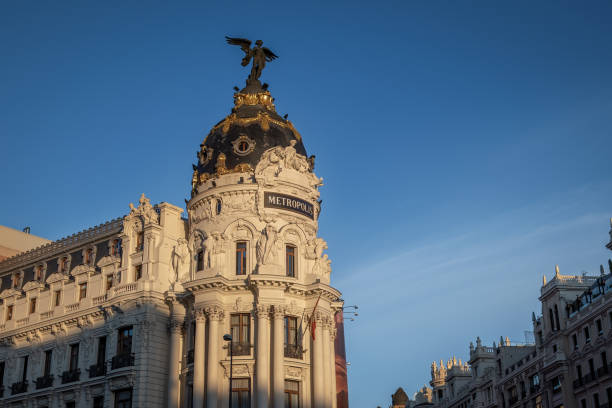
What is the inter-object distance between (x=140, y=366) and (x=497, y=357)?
48.4 meters

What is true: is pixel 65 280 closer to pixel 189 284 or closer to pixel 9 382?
pixel 9 382

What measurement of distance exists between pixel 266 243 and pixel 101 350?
635 inches

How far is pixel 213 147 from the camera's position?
64375 millimetres

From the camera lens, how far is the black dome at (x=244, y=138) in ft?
204

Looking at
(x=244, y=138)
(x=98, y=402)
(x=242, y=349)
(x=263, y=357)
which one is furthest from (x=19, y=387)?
(x=244, y=138)

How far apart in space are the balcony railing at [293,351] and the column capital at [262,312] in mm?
2765

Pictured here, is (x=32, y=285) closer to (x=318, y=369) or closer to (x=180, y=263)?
(x=180, y=263)

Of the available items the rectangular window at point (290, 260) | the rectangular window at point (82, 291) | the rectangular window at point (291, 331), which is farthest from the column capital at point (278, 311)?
the rectangular window at point (82, 291)

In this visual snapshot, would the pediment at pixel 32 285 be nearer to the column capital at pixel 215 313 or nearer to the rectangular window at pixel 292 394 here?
the column capital at pixel 215 313

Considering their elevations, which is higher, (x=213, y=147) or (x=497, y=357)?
(x=213, y=147)

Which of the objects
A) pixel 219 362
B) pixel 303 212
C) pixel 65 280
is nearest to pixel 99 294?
pixel 65 280

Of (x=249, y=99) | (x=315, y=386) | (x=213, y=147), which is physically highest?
(x=249, y=99)

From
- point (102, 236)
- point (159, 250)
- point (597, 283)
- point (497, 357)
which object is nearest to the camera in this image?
point (159, 250)

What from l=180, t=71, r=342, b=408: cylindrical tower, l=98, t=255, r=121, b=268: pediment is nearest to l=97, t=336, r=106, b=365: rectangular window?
l=98, t=255, r=121, b=268: pediment
